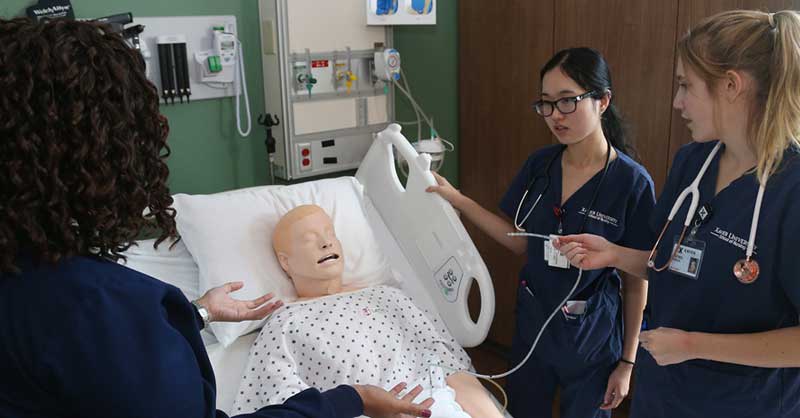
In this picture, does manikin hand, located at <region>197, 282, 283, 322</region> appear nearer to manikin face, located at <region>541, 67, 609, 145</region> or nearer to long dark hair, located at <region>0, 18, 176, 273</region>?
long dark hair, located at <region>0, 18, 176, 273</region>

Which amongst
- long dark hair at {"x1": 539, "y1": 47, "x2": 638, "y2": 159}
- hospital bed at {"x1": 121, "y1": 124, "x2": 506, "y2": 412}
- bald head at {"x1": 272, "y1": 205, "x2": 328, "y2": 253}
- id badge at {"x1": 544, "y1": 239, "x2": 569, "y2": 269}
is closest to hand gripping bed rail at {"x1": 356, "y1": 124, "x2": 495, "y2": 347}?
hospital bed at {"x1": 121, "y1": 124, "x2": 506, "y2": 412}

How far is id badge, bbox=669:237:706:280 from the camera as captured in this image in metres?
1.42

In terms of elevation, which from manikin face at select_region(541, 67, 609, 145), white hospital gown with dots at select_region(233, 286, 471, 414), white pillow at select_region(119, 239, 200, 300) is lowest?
white hospital gown with dots at select_region(233, 286, 471, 414)

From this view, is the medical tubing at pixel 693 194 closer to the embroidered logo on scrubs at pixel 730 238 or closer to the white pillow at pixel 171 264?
the embroidered logo on scrubs at pixel 730 238

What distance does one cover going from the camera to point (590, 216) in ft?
6.15

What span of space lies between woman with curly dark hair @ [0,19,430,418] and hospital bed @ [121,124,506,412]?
1006 mm

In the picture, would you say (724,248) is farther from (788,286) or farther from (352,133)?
(352,133)

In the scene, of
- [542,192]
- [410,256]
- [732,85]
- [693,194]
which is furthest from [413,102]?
[732,85]

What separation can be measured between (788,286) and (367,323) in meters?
1.13

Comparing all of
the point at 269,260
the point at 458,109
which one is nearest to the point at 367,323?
the point at 269,260

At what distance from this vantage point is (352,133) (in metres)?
3.18

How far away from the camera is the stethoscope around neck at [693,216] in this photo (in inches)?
51.4

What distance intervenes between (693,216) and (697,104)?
254mm

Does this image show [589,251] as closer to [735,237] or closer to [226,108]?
[735,237]
